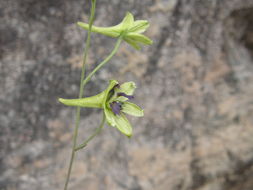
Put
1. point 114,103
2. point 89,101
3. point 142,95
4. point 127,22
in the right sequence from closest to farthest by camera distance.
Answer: point 89,101 < point 114,103 < point 127,22 < point 142,95

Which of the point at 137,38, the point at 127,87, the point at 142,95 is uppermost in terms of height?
the point at 142,95

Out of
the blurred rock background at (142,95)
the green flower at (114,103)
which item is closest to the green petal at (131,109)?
the green flower at (114,103)

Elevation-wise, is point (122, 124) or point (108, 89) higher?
point (108, 89)

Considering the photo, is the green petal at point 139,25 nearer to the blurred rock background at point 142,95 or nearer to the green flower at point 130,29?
the green flower at point 130,29

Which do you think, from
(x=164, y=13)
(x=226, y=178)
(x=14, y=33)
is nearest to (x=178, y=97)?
(x=164, y=13)

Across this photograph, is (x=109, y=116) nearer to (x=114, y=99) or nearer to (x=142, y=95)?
(x=114, y=99)

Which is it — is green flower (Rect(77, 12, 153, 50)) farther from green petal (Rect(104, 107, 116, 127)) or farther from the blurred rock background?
the blurred rock background

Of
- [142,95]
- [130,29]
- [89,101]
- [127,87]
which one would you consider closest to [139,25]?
[130,29]

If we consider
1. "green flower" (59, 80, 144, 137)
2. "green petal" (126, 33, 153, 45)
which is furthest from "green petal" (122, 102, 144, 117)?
"green petal" (126, 33, 153, 45)
